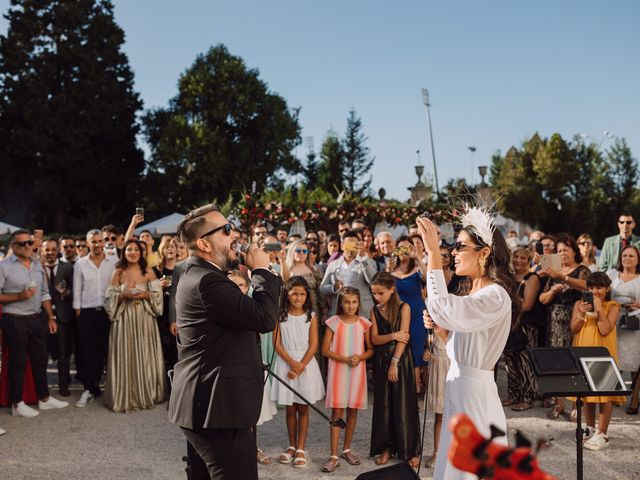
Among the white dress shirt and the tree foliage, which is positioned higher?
the tree foliage

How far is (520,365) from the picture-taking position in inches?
265

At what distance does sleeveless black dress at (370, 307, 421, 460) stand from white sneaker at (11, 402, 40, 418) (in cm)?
402

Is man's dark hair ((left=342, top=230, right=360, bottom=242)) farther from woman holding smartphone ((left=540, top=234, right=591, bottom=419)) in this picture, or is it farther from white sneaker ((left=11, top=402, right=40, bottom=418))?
white sneaker ((left=11, top=402, right=40, bottom=418))

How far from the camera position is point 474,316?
9.25 ft

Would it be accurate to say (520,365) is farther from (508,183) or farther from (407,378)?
(508,183)

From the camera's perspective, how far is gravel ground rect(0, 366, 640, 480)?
4.78m

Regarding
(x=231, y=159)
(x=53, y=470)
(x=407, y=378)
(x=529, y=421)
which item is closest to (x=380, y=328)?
(x=407, y=378)

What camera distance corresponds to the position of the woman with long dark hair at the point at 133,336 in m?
6.72

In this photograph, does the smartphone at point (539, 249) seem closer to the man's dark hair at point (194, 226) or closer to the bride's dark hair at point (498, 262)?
the bride's dark hair at point (498, 262)

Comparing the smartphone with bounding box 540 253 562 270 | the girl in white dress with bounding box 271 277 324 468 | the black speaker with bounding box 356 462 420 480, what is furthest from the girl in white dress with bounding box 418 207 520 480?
the smartphone with bounding box 540 253 562 270

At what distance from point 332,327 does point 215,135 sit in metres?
26.2

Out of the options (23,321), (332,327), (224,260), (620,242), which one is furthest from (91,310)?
(620,242)

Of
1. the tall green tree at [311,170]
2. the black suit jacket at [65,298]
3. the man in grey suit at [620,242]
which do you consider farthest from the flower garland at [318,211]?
the tall green tree at [311,170]

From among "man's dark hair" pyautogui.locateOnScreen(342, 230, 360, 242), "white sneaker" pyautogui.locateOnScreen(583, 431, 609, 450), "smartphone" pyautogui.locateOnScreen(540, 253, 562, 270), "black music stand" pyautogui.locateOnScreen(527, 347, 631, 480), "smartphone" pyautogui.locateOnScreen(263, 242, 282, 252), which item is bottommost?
"white sneaker" pyautogui.locateOnScreen(583, 431, 609, 450)
